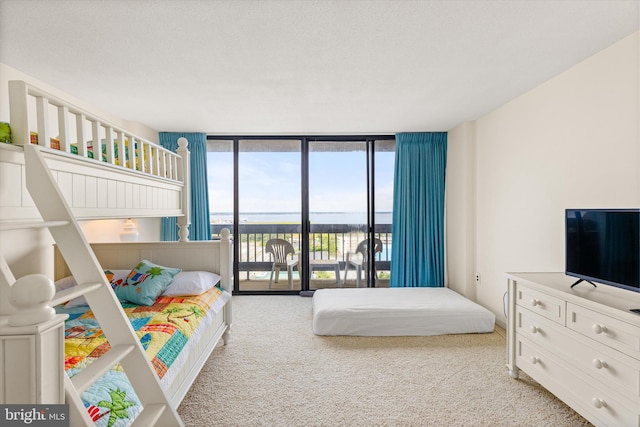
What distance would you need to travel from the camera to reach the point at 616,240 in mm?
1738

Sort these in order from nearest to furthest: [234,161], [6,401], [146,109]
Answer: [6,401] < [146,109] < [234,161]

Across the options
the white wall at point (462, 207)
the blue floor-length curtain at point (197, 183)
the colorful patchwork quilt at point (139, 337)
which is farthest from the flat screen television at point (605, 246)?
the blue floor-length curtain at point (197, 183)

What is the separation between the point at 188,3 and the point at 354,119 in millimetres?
2370

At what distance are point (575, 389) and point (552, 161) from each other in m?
1.68

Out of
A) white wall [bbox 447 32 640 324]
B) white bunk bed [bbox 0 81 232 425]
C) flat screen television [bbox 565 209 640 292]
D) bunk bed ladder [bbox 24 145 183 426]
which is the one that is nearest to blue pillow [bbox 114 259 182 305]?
white bunk bed [bbox 0 81 232 425]

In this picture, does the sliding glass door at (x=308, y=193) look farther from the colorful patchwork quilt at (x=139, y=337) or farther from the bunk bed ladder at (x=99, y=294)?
the bunk bed ladder at (x=99, y=294)

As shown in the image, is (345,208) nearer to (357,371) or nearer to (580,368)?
(357,371)

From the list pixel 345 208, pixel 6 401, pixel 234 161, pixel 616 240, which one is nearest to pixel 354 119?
pixel 345 208

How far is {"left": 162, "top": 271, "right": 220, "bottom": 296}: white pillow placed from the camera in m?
2.56

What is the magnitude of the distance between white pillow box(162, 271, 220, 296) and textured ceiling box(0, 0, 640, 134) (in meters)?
1.63

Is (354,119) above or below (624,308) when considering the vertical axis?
above

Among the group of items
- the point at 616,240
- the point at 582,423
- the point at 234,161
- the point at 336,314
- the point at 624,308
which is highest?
the point at 234,161

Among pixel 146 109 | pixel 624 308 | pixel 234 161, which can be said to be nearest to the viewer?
pixel 624 308

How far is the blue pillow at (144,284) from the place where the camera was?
2.42m
